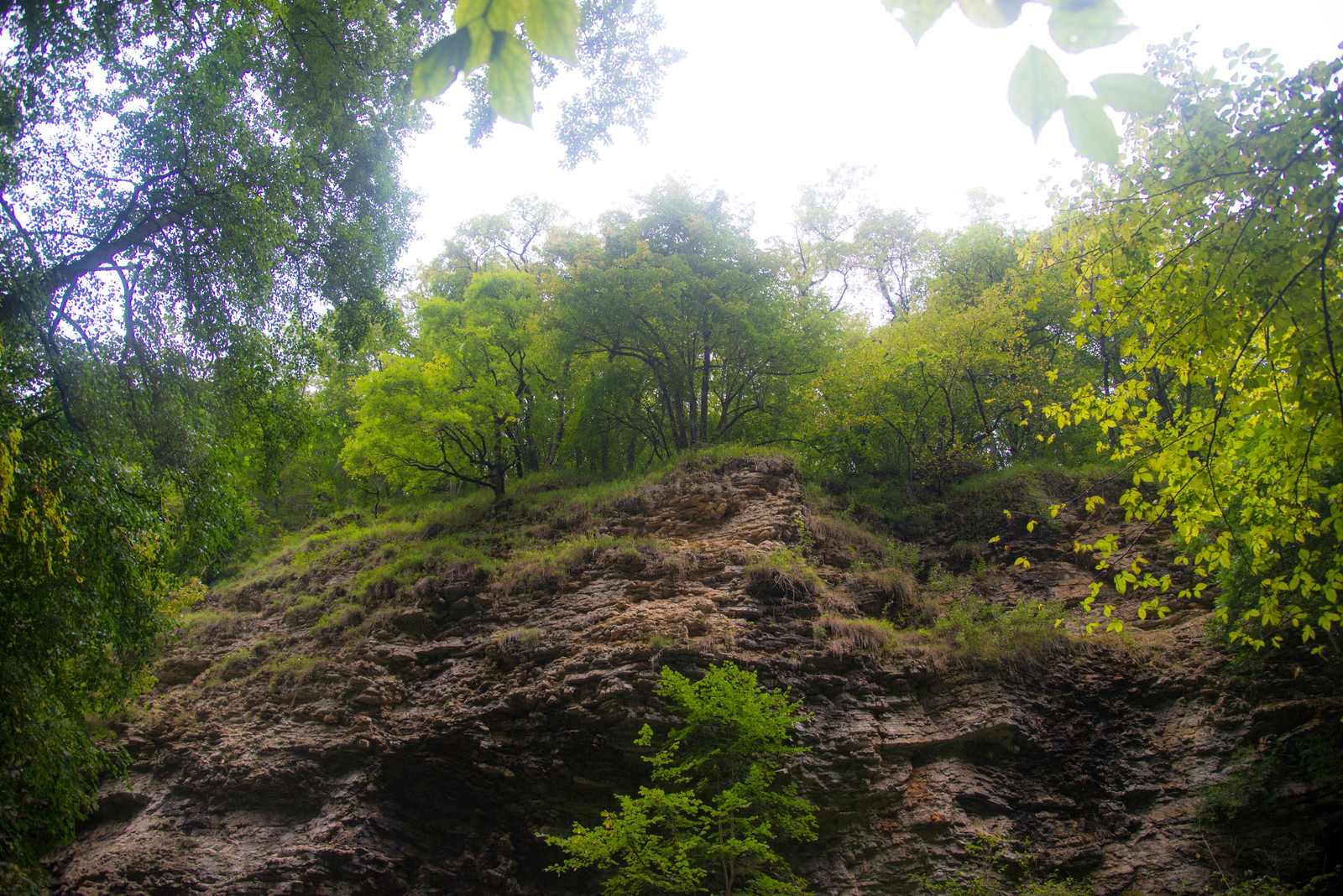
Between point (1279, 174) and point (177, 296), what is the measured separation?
991cm

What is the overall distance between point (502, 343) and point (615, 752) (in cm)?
1120

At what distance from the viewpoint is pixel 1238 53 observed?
17.5 feet

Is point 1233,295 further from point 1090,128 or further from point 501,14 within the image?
point 501,14

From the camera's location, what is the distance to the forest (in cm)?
425

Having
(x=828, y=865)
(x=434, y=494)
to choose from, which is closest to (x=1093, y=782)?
(x=828, y=865)

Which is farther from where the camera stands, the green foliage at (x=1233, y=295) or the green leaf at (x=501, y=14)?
the green foliage at (x=1233, y=295)

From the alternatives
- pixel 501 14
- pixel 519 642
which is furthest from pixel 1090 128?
pixel 519 642

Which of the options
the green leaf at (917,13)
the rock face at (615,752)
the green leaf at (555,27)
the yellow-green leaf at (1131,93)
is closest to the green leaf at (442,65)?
the green leaf at (555,27)

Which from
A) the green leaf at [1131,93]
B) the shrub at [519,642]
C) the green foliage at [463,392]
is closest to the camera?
the green leaf at [1131,93]

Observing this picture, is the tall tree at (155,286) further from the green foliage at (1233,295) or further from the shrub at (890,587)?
the shrub at (890,587)

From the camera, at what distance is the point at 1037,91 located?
1333 millimetres

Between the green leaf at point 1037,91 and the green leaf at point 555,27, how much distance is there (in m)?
0.92

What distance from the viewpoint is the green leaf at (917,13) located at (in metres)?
1.41

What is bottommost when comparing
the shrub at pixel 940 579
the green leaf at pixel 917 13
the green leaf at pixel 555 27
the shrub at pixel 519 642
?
the shrub at pixel 940 579
